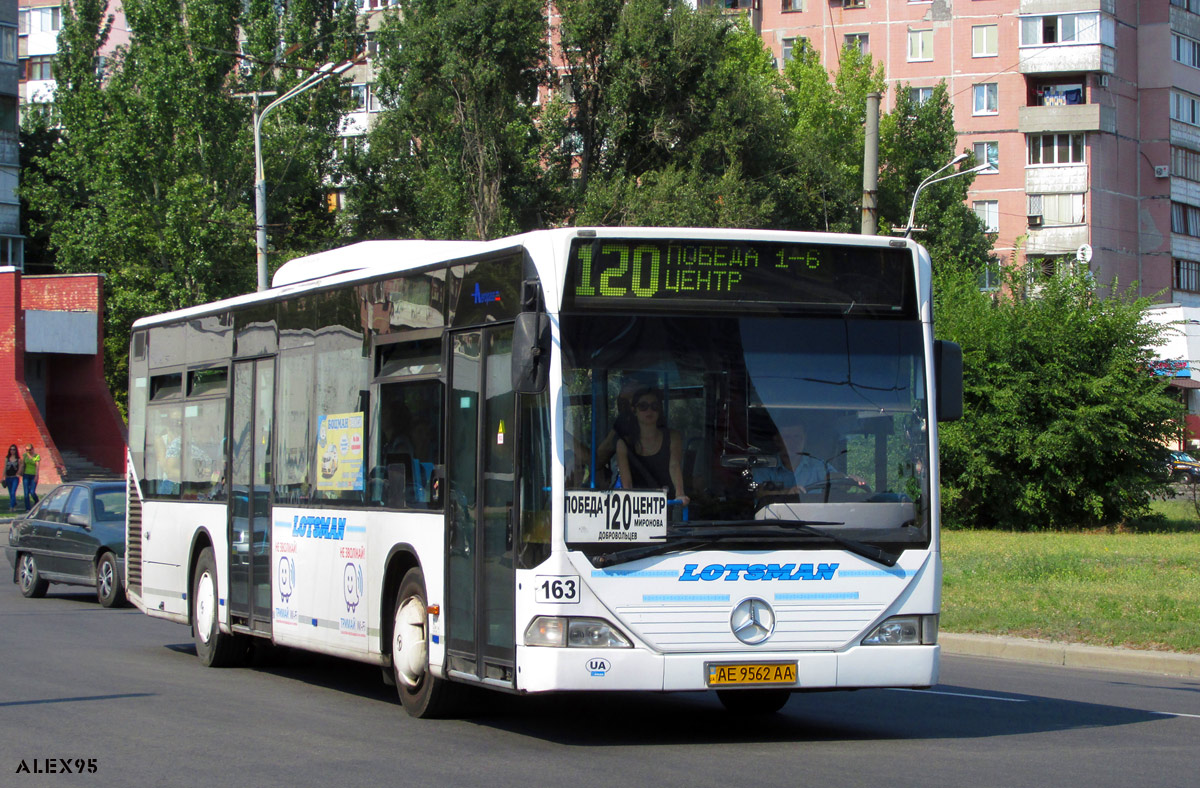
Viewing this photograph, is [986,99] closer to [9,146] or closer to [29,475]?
[9,146]

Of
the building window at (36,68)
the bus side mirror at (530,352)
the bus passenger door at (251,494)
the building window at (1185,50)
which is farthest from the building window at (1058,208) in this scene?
the bus side mirror at (530,352)

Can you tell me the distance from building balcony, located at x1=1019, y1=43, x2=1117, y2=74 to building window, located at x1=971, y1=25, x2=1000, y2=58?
2.84m

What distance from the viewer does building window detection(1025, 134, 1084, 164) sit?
2751 inches

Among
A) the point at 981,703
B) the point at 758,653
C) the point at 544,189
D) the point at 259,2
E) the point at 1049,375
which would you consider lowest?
the point at 981,703

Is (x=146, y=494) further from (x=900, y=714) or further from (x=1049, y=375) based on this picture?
(x=1049, y=375)

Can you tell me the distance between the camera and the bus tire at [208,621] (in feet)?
43.2

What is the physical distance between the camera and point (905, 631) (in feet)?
28.9

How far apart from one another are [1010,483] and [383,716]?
81.3ft

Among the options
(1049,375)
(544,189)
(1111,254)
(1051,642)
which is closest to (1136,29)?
(1111,254)

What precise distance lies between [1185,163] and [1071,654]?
2559 inches

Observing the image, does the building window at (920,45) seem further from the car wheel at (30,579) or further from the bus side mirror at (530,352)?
the bus side mirror at (530,352)

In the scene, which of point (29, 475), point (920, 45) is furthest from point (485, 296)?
point (920, 45)

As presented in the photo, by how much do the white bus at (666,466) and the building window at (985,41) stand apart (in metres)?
67.7

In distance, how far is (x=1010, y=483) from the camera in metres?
32.7
